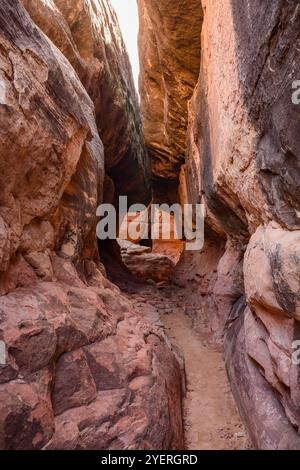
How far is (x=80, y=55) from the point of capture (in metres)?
9.73

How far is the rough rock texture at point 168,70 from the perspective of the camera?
793 centimetres

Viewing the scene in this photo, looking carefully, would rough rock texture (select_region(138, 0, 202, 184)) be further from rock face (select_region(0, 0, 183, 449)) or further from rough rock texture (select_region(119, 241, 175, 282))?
rough rock texture (select_region(119, 241, 175, 282))

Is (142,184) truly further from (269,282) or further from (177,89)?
(269,282)

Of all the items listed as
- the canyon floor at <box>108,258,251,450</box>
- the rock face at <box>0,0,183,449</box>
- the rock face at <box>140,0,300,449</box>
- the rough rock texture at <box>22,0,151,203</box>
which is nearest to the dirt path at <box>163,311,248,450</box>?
the canyon floor at <box>108,258,251,450</box>

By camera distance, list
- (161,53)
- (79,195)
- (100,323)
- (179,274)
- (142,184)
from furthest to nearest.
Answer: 1. (142,184)
2. (179,274)
3. (161,53)
4. (79,195)
5. (100,323)

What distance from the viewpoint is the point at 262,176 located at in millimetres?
3988

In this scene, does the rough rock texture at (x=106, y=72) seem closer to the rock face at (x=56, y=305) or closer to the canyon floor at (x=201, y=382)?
the rock face at (x=56, y=305)

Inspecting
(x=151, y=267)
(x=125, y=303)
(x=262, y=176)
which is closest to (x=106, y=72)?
(x=125, y=303)

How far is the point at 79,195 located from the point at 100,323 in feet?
10.1

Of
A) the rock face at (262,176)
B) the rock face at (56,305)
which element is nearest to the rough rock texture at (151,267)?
the rock face at (56,305)

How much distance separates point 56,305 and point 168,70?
354 inches

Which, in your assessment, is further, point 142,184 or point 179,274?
point 142,184

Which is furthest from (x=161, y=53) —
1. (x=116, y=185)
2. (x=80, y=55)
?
(x=116, y=185)

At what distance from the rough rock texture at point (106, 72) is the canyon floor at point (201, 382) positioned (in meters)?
7.48
